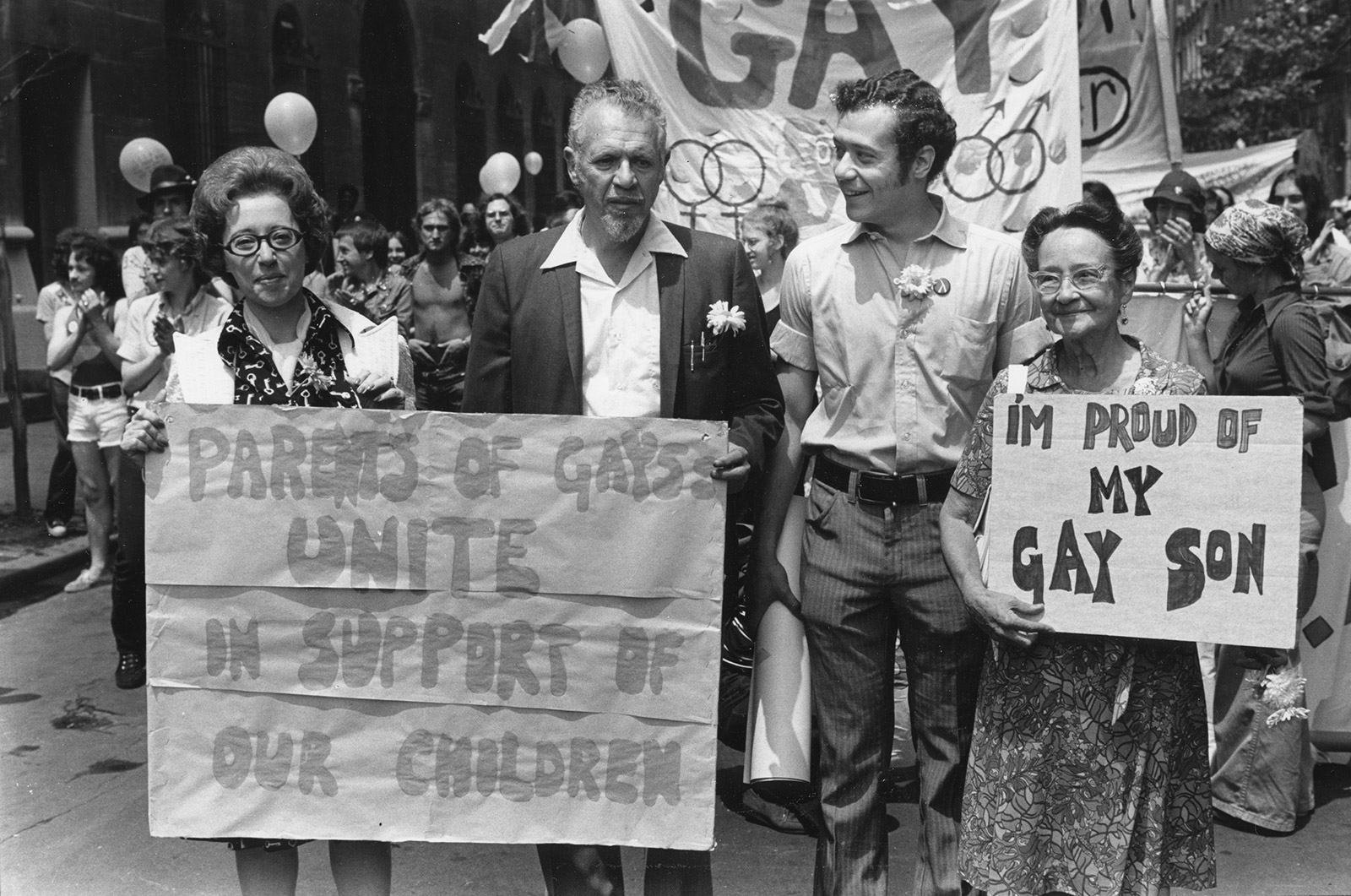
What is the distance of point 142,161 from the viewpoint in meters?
12.3

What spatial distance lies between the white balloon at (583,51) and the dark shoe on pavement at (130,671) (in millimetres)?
4497

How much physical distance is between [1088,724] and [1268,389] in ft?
6.38

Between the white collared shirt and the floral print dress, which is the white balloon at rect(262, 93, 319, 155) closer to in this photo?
the white collared shirt

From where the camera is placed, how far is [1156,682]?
3010 millimetres

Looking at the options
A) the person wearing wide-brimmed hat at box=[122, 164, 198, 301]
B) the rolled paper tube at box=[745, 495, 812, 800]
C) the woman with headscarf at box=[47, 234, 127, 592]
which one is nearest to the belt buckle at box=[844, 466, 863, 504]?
the rolled paper tube at box=[745, 495, 812, 800]

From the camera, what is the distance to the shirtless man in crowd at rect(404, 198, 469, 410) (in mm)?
7766

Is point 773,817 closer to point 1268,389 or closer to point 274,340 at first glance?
point 1268,389

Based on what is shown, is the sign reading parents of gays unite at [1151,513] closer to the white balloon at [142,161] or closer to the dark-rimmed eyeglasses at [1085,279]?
the dark-rimmed eyeglasses at [1085,279]

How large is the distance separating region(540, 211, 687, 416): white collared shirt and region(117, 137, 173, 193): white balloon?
10147 mm

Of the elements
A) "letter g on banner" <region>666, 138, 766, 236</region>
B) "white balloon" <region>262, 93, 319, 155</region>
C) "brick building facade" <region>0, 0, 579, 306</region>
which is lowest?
"letter g on banner" <region>666, 138, 766, 236</region>

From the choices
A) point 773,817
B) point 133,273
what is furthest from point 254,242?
point 133,273

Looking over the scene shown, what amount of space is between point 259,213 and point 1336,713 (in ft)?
13.0

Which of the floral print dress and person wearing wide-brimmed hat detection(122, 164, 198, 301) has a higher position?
person wearing wide-brimmed hat detection(122, 164, 198, 301)

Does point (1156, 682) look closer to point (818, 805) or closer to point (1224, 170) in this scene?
point (818, 805)
